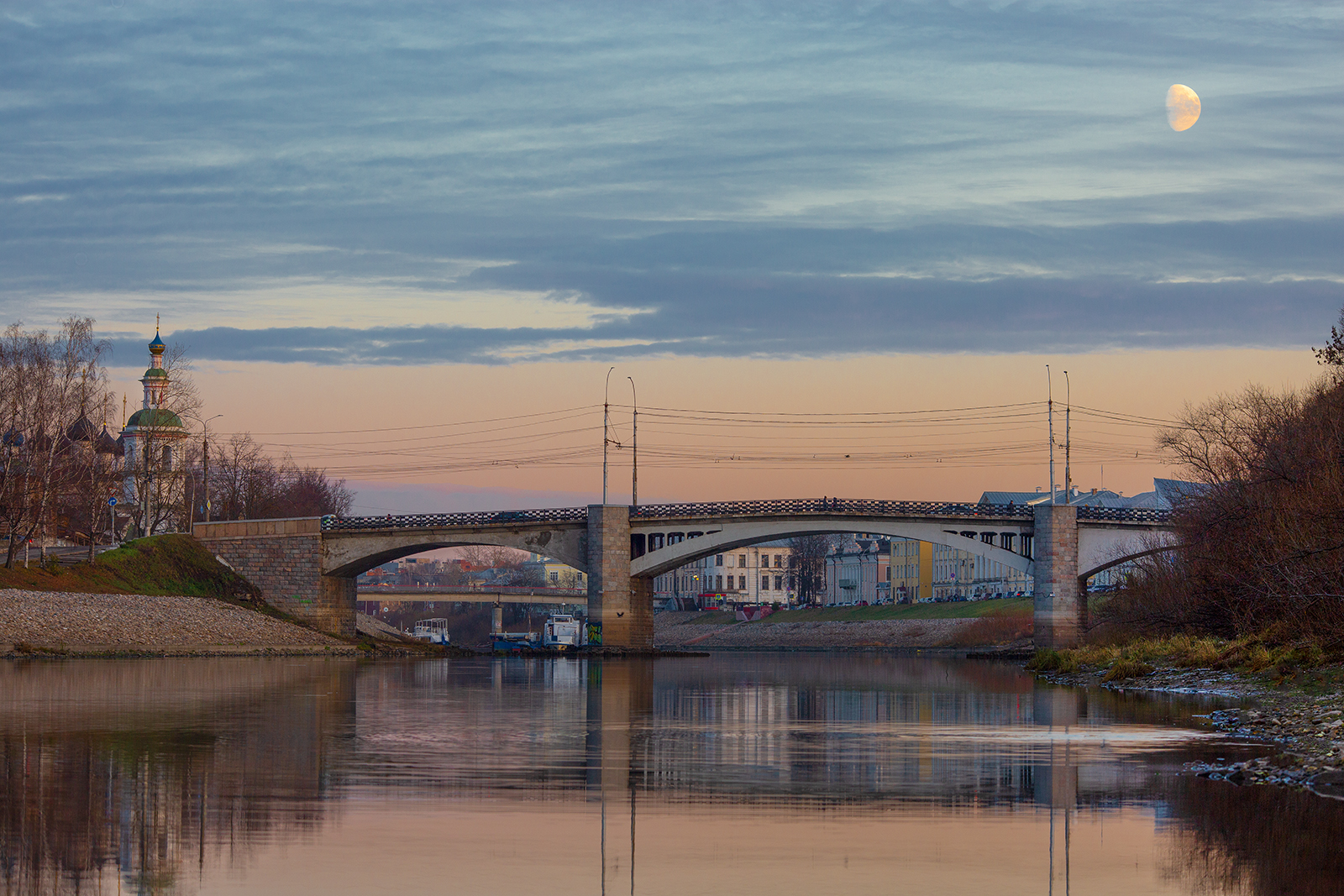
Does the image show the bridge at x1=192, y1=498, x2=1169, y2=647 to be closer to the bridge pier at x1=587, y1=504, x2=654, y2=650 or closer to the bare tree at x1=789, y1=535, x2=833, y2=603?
the bridge pier at x1=587, y1=504, x2=654, y2=650

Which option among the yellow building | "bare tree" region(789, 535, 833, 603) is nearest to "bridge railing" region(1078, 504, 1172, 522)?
the yellow building

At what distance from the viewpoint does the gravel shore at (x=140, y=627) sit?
66.4m

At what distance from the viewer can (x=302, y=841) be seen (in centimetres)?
1309

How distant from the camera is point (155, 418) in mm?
94688

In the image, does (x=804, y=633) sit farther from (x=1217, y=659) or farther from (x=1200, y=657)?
(x=1217, y=659)

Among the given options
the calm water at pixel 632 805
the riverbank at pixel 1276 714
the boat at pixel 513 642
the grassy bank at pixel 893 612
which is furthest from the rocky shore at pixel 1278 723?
the boat at pixel 513 642

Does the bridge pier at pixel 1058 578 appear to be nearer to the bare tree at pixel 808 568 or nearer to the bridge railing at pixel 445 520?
the bridge railing at pixel 445 520

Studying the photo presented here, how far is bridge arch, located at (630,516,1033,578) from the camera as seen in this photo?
96.1 meters

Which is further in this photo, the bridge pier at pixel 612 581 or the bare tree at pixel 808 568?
the bare tree at pixel 808 568

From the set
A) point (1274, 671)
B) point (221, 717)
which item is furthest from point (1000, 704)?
point (221, 717)

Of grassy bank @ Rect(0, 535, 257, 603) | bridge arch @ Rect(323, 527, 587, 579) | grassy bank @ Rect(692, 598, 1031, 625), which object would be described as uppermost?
bridge arch @ Rect(323, 527, 587, 579)

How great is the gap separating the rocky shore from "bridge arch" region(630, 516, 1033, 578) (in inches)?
1960

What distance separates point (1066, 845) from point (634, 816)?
4146 millimetres

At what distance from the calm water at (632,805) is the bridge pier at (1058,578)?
2472 inches
